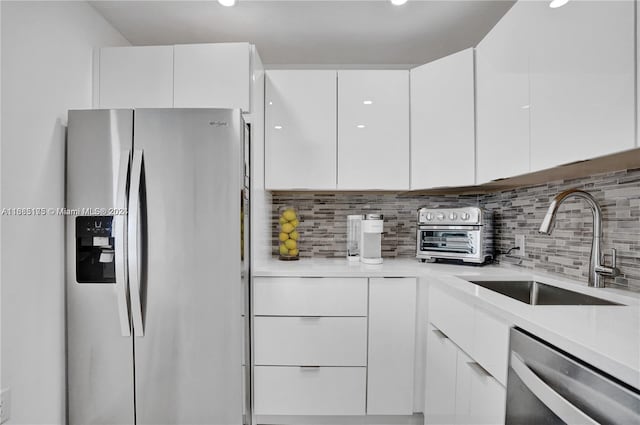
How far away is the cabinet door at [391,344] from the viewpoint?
72.2 inches

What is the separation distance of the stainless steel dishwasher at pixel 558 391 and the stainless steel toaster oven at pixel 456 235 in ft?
3.55

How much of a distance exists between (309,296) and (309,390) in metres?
0.52

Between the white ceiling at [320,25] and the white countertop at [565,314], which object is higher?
the white ceiling at [320,25]

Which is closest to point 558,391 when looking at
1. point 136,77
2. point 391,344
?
point 391,344

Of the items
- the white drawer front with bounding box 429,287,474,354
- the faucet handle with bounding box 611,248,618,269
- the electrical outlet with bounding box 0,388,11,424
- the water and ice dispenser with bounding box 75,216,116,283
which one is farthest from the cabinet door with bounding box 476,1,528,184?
the electrical outlet with bounding box 0,388,11,424

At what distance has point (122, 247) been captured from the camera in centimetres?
153

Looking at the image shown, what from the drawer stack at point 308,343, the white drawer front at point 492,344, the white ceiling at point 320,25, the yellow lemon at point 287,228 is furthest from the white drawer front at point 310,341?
the white ceiling at point 320,25

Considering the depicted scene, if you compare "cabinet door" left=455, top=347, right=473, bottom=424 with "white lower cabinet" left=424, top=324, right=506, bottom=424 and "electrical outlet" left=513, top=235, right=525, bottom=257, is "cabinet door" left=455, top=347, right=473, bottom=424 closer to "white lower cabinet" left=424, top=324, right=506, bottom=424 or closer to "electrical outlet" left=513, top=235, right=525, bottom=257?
Result: "white lower cabinet" left=424, top=324, right=506, bottom=424

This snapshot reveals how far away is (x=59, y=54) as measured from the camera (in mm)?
1598

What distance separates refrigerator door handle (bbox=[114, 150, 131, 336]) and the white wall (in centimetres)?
31

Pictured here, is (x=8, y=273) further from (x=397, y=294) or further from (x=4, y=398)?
(x=397, y=294)

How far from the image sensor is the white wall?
1342mm

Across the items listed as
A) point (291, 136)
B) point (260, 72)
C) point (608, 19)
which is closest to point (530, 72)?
point (608, 19)

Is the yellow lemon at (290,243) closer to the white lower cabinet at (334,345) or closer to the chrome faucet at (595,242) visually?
the white lower cabinet at (334,345)
